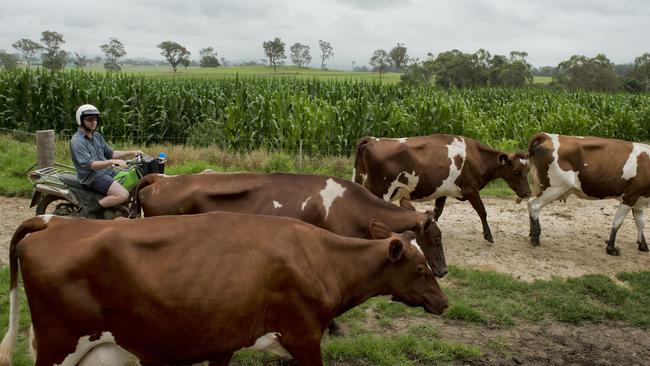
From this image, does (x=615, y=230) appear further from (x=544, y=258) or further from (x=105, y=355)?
(x=105, y=355)

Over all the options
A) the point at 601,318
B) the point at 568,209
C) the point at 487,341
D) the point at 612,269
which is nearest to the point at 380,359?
the point at 487,341

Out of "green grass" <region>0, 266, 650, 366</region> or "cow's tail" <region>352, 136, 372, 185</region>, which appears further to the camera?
"cow's tail" <region>352, 136, 372, 185</region>

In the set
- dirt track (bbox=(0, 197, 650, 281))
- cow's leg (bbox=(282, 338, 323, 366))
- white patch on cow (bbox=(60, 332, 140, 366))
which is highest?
white patch on cow (bbox=(60, 332, 140, 366))

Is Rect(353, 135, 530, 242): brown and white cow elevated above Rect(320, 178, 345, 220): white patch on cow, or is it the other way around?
Rect(320, 178, 345, 220): white patch on cow

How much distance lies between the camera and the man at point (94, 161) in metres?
7.25

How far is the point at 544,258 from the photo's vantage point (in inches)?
382

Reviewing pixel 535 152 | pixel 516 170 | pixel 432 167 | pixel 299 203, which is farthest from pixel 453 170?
pixel 299 203

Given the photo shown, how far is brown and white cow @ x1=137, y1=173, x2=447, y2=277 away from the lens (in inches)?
256

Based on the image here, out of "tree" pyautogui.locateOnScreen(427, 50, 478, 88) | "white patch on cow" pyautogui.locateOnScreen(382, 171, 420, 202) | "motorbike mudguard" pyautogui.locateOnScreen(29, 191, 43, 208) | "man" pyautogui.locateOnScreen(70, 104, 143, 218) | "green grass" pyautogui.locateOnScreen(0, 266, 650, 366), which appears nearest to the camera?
"green grass" pyautogui.locateOnScreen(0, 266, 650, 366)

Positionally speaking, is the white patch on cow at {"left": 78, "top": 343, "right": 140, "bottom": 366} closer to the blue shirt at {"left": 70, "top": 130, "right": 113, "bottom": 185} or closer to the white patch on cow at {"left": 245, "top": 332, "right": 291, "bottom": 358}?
the white patch on cow at {"left": 245, "top": 332, "right": 291, "bottom": 358}

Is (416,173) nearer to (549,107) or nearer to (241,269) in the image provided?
(241,269)

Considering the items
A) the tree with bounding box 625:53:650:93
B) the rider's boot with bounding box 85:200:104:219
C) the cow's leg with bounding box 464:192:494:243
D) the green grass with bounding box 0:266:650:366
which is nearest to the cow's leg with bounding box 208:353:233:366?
the green grass with bounding box 0:266:650:366

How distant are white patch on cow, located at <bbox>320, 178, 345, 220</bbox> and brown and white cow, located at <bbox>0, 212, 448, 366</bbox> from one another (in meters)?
1.88

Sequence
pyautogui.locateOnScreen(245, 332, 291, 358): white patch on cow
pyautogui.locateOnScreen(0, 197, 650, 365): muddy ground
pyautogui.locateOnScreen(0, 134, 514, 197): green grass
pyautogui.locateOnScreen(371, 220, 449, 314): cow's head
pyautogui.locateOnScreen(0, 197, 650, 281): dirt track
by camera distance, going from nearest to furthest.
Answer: pyautogui.locateOnScreen(245, 332, 291, 358): white patch on cow, pyautogui.locateOnScreen(371, 220, 449, 314): cow's head, pyautogui.locateOnScreen(0, 197, 650, 365): muddy ground, pyautogui.locateOnScreen(0, 197, 650, 281): dirt track, pyautogui.locateOnScreen(0, 134, 514, 197): green grass
